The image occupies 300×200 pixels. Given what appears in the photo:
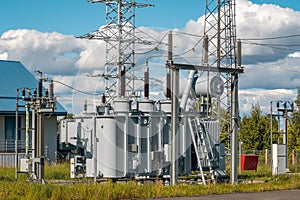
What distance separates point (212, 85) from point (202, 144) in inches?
96.6

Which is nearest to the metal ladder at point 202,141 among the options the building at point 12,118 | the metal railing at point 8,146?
the building at point 12,118

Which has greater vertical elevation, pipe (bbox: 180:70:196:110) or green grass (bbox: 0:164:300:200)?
pipe (bbox: 180:70:196:110)

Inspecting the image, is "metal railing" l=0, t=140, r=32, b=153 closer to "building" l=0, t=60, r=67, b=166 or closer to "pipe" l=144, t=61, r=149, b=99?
"building" l=0, t=60, r=67, b=166

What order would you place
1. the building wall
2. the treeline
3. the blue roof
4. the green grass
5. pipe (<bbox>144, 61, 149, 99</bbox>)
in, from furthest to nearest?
1. the treeline
2. the blue roof
3. the building wall
4. pipe (<bbox>144, 61, 149, 99</bbox>)
5. the green grass

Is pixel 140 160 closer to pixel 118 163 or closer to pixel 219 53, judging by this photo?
pixel 118 163

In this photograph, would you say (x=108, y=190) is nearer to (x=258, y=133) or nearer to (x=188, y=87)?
(x=188, y=87)

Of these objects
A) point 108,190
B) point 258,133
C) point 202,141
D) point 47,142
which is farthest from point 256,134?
point 108,190

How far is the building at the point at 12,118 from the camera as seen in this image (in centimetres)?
3934

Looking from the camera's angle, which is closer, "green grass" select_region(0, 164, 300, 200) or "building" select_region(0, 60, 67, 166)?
"green grass" select_region(0, 164, 300, 200)

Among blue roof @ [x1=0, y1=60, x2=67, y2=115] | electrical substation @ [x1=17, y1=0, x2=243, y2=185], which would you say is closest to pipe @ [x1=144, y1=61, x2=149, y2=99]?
electrical substation @ [x1=17, y1=0, x2=243, y2=185]

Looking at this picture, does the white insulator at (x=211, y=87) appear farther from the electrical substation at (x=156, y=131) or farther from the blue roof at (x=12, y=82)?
the blue roof at (x=12, y=82)

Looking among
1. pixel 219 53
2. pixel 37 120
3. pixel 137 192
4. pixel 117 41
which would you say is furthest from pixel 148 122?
pixel 117 41

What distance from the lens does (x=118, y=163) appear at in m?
24.7

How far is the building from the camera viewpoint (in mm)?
39344
